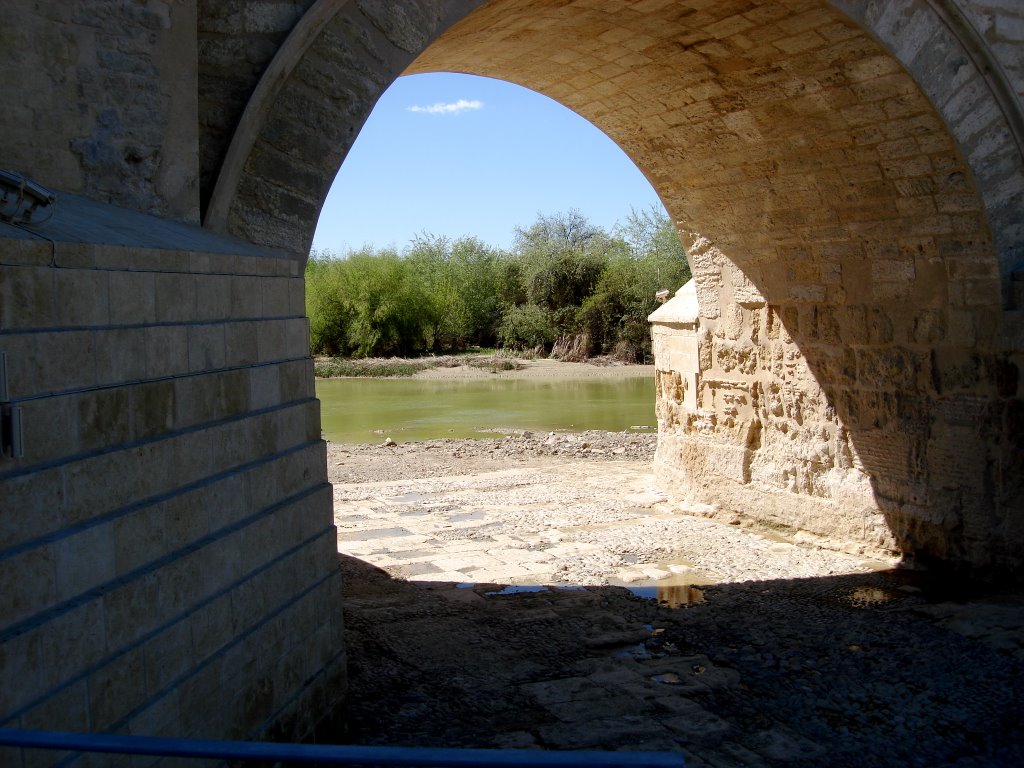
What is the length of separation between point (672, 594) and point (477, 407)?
Result: 14.0m

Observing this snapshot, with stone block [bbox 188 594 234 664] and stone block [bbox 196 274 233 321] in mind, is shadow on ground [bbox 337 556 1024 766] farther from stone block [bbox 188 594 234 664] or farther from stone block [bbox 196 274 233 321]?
stone block [bbox 196 274 233 321]

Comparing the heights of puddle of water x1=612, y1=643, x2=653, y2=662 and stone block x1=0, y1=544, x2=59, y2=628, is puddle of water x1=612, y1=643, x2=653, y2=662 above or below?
below

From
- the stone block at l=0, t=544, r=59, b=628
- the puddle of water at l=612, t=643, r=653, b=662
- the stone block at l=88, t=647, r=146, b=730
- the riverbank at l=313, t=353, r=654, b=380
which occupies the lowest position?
the puddle of water at l=612, t=643, r=653, b=662

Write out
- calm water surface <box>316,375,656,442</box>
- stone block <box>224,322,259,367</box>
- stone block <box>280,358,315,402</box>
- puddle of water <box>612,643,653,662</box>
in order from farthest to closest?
calm water surface <box>316,375,656,442</box>, puddle of water <box>612,643,653,662</box>, stone block <box>280,358,315,402</box>, stone block <box>224,322,259,367</box>

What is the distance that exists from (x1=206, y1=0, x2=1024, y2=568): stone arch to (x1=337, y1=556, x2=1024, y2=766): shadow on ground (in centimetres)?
94

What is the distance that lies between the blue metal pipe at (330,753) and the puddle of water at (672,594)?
4065mm

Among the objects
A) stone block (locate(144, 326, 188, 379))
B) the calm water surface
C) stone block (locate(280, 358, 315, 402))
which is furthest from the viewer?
the calm water surface

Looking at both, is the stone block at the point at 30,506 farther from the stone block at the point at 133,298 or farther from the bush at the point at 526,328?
the bush at the point at 526,328

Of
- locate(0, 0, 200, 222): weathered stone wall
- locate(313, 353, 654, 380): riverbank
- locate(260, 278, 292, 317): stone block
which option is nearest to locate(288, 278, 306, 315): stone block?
locate(260, 278, 292, 317): stone block

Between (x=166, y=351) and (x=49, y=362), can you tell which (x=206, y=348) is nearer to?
(x=166, y=351)

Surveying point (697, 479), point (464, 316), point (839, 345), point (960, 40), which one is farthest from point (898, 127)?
point (464, 316)

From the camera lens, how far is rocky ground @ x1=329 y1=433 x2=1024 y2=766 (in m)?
3.75

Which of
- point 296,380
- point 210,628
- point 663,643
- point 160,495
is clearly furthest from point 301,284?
point 663,643

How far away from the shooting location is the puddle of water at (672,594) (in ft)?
18.3
